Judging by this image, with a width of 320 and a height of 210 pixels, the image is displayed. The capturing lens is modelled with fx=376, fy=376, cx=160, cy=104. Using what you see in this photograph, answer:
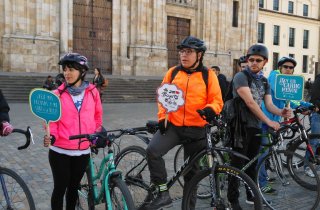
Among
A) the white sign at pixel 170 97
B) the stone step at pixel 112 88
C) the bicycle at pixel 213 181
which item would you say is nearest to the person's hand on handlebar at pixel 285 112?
the bicycle at pixel 213 181

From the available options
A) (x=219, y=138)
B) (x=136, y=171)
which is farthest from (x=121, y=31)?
(x=136, y=171)

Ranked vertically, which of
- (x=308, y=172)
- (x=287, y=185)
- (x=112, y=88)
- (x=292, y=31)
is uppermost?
(x=292, y=31)

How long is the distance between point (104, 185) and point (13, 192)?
0.91 m

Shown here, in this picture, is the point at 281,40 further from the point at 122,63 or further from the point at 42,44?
the point at 42,44

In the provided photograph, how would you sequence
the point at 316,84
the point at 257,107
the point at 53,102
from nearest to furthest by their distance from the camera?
the point at 53,102
the point at 257,107
the point at 316,84

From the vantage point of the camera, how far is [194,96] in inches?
160

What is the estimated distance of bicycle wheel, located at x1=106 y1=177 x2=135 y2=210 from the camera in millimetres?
3338

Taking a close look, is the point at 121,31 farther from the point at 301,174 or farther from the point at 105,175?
the point at 105,175

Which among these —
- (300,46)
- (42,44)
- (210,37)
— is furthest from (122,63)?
(300,46)

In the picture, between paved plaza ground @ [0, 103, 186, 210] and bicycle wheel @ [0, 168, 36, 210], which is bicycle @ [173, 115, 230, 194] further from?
bicycle wheel @ [0, 168, 36, 210]

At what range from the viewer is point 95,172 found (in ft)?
13.2

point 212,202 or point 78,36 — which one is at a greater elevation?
point 78,36

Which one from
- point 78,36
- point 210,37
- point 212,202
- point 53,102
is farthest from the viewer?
point 210,37

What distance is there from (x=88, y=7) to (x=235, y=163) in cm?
2394
